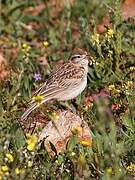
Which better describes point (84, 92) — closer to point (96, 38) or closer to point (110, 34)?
point (96, 38)

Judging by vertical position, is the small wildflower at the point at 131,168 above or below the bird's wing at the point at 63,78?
below

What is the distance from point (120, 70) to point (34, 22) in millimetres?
3705

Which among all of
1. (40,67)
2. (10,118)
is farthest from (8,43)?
(10,118)

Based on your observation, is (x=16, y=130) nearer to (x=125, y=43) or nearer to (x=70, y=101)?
(x=70, y=101)

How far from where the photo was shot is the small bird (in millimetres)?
9266

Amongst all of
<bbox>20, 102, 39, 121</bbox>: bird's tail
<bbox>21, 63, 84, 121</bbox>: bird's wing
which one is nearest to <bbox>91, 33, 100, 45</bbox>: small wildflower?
<bbox>21, 63, 84, 121</bbox>: bird's wing

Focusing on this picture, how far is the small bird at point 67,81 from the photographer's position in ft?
30.4

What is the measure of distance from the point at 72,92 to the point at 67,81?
0.89 ft

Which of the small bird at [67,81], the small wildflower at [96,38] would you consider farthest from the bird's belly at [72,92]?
the small wildflower at [96,38]

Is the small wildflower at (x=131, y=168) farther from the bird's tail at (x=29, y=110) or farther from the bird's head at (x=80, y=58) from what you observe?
the bird's head at (x=80, y=58)

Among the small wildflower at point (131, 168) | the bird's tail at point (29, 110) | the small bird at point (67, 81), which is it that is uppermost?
the small bird at point (67, 81)

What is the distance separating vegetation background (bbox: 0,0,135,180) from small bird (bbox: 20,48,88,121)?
0.44 feet

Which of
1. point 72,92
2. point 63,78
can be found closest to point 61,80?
point 63,78

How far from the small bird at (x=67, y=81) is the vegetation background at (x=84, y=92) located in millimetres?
135
